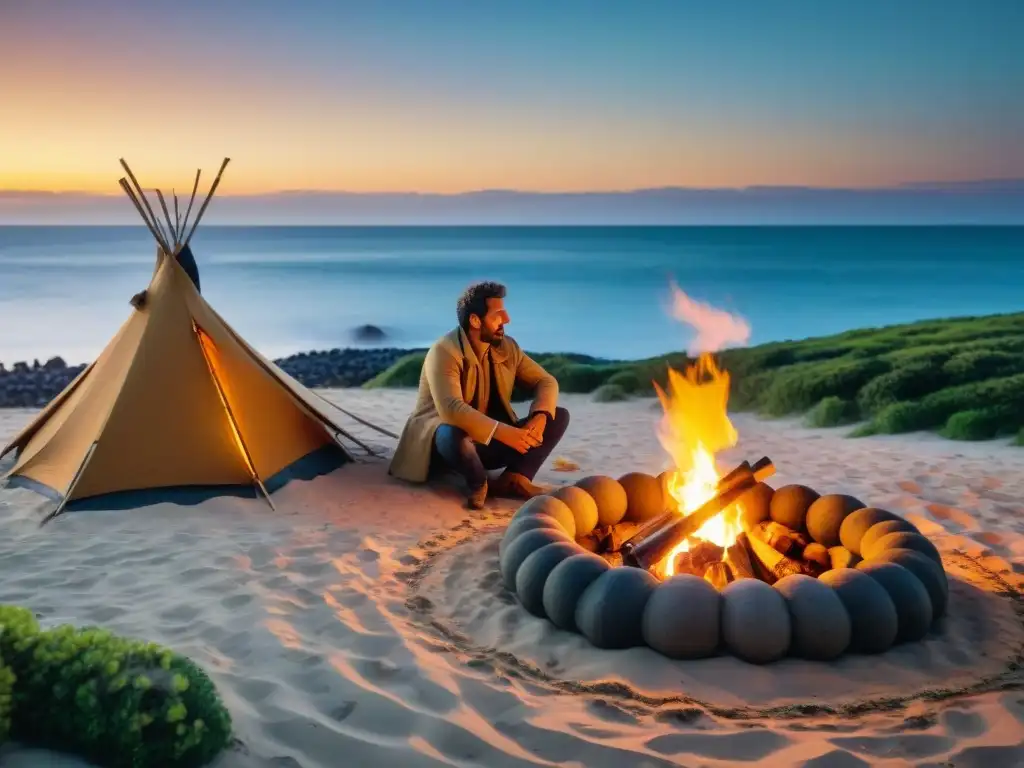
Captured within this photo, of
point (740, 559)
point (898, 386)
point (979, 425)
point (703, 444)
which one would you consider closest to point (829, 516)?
point (740, 559)

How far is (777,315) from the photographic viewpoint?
1273 inches

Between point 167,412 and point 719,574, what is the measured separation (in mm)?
3342

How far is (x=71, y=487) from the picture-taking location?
508 centimetres

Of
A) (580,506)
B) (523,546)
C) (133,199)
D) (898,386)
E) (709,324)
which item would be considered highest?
(133,199)

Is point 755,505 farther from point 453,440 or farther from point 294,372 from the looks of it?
point 294,372

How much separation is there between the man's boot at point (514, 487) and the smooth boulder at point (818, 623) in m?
2.43

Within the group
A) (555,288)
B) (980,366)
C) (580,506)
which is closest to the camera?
(580,506)

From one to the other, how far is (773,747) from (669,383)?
295 inches

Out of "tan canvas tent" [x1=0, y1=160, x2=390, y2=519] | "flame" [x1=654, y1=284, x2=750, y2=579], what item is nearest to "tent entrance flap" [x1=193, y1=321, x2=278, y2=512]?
"tan canvas tent" [x1=0, y1=160, x2=390, y2=519]

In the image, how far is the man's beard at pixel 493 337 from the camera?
531 centimetres

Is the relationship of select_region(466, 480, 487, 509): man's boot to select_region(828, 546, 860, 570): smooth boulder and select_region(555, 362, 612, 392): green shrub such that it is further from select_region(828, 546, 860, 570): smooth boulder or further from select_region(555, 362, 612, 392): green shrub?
select_region(555, 362, 612, 392): green shrub

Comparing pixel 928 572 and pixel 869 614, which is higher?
pixel 928 572

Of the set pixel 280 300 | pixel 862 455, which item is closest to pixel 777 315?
pixel 280 300

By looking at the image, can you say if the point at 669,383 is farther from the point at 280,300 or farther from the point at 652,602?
the point at 280,300
